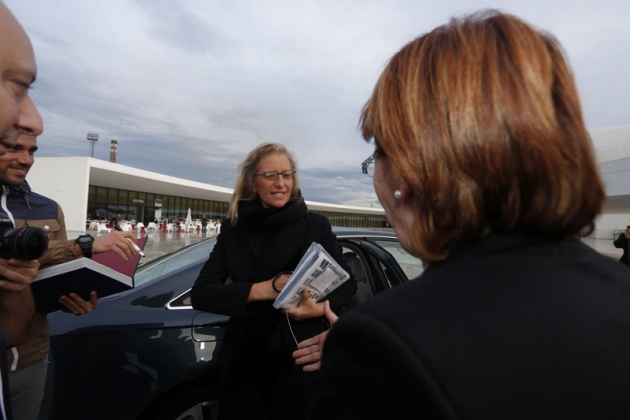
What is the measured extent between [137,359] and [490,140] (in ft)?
7.22

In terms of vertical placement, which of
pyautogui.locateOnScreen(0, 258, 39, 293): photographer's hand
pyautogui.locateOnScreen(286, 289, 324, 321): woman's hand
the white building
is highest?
the white building

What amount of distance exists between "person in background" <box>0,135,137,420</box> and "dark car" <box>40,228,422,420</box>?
0.32 meters

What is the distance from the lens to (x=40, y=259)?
1784 mm

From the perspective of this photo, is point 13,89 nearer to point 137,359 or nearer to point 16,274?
point 16,274

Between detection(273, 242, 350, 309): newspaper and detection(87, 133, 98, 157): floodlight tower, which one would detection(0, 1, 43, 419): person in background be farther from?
detection(87, 133, 98, 157): floodlight tower

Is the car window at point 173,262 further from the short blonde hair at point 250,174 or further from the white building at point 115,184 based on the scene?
the white building at point 115,184

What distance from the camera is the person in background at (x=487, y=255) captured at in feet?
1.90

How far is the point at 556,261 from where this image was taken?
0.69 meters

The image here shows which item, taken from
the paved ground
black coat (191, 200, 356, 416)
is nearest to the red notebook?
black coat (191, 200, 356, 416)

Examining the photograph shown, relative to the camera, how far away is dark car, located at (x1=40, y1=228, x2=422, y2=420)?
85.9 inches

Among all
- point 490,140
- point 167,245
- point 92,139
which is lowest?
point 167,245

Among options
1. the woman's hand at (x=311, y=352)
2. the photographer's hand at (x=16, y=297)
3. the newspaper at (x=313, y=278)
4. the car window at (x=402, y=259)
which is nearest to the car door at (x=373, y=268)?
the car window at (x=402, y=259)

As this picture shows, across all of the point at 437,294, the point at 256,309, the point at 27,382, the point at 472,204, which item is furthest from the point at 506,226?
the point at 27,382

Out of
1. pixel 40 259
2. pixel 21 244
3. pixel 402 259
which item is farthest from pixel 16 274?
pixel 402 259
